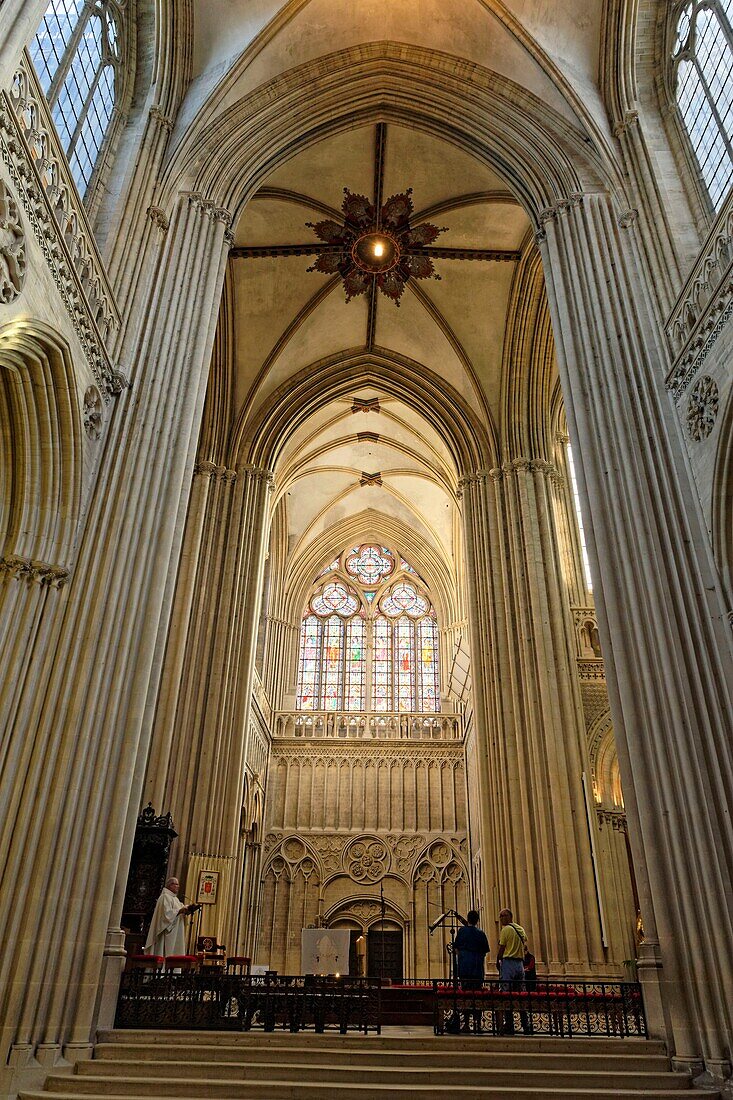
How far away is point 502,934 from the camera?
9.60 metres

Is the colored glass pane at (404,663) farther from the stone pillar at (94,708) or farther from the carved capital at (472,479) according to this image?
the stone pillar at (94,708)

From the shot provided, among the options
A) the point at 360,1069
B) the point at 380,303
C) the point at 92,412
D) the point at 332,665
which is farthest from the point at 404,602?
the point at 360,1069

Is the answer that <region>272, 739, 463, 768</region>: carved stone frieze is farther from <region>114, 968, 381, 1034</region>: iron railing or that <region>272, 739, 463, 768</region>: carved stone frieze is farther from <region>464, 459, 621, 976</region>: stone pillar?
<region>114, 968, 381, 1034</region>: iron railing

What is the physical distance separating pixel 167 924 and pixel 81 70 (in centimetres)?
1011

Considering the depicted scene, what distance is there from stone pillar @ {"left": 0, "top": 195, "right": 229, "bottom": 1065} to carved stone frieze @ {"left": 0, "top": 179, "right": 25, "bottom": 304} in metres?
2.63

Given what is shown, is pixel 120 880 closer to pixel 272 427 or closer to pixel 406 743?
pixel 272 427

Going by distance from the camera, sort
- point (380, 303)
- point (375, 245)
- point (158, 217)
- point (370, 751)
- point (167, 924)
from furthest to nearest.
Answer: point (370, 751), point (380, 303), point (375, 245), point (158, 217), point (167, 924)

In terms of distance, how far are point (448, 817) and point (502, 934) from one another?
14671 mm

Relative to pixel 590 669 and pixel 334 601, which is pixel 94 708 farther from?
pixel 334 601

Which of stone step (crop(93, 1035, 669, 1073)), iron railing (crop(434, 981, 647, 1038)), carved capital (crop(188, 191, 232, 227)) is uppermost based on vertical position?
carved capital (crop(188, 191, 232, 227))

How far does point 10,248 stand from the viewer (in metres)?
6.69

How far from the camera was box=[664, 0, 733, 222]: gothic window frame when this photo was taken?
9.50 meters

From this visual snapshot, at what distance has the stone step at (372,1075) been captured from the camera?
20.7 ft

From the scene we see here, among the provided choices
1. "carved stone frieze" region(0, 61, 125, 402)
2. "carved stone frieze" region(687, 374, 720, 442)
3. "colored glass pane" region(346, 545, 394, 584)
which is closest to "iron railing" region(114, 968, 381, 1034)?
"carved stone frieze" region(0, 61, 125, 402)
